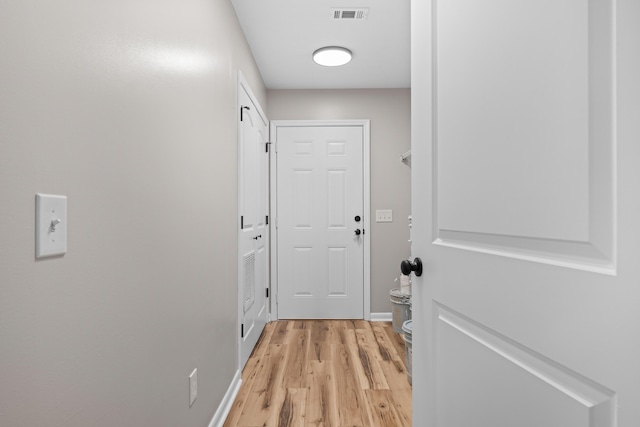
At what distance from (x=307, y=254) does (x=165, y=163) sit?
256 cm

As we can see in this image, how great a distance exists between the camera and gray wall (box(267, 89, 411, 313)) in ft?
12.1

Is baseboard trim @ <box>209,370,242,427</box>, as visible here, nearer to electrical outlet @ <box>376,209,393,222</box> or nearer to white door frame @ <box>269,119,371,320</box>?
white door frame @ <box>269,119,371,320</box>

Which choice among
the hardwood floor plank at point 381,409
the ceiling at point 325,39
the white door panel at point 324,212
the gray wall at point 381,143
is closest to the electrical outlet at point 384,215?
the gray wall at point 381,143

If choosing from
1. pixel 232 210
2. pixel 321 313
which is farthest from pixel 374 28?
pixel 321 313

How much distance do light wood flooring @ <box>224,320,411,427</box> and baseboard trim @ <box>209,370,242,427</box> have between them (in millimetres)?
Result: 30

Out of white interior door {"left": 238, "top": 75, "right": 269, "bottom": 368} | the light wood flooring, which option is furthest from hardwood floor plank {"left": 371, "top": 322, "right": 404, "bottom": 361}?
white interior door {"left": 238, "top": 75, "right": 269, "bottom": 368}

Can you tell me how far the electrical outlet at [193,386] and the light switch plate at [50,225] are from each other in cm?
96

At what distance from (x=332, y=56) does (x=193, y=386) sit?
8.19ft

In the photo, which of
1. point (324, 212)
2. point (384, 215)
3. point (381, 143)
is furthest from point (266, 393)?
point (381, 143)

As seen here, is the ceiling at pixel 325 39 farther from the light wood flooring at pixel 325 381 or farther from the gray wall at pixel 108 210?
the light wood flooring at pixel 325 381

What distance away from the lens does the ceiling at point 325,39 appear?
2291mm

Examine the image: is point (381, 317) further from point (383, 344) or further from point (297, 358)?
point (297, 358)

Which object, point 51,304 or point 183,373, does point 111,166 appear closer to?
point 51,304

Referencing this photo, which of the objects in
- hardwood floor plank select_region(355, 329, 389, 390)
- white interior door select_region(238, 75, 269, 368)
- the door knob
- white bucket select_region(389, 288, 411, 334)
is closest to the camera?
the door knob
